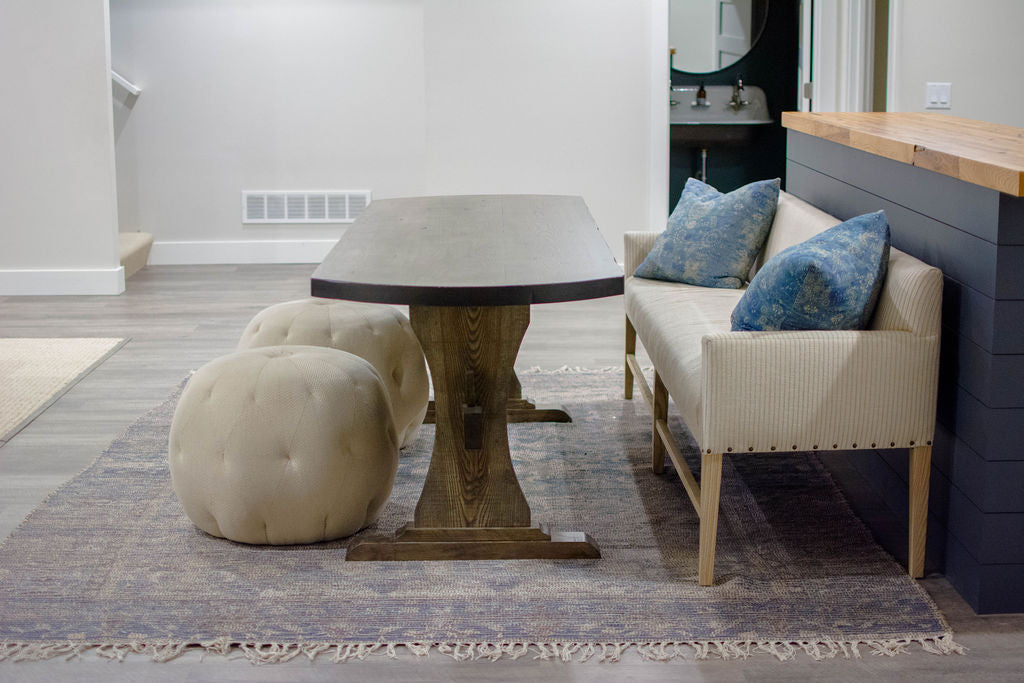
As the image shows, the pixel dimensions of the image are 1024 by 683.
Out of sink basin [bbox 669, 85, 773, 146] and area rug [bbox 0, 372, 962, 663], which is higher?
sink basin [bbox 669, 85, 773, 146]

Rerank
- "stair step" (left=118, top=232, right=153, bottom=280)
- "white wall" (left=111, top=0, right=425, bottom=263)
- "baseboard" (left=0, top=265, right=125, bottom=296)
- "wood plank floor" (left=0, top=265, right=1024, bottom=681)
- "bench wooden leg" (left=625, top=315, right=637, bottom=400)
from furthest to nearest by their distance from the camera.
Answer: "white wall" (left=111, top=0, right=425, bottom=263), "stair step" (left=118, top=232, right=153, bottom=280), "baseboard" (left=0, top=265, right=125, bottom=296), "bench wooden leg" (left=625, top=315, right=637, bottom=400), "wood plank floor" (left=0, top=265, right=1024, bottom=681)

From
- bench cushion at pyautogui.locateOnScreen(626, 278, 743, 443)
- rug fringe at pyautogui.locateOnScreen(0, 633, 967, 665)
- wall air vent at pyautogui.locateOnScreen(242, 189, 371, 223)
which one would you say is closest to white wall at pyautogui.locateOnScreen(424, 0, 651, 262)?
wall air vent at pyautogui.locateOnScreen(242, 189, 371, 223)

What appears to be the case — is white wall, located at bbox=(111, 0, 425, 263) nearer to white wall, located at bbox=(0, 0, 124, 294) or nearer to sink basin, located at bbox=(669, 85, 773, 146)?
white wall, located at bbox=(0, 0, 124, 294)

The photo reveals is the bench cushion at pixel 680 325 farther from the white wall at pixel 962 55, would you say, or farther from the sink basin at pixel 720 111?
the sink basin at pixel 720 111

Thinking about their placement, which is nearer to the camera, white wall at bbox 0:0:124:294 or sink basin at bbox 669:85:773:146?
white wall at bbox 0:0:124:294

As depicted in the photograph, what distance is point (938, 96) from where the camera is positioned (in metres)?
4.39

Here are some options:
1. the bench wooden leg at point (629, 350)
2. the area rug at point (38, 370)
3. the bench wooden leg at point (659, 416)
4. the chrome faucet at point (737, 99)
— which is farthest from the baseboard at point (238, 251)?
the bench wooden leg at point (659, 416)

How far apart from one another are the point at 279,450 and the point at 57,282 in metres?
3.54

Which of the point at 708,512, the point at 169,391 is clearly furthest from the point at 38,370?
the point at 708,512

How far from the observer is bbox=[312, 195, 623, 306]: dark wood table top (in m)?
1.99

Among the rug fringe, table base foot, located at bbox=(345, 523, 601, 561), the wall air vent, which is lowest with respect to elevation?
the rug fringe

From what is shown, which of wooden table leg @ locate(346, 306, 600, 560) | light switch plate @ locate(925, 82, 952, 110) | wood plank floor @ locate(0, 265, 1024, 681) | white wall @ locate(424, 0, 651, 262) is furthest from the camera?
white wall @ locate(424, 0, 651, 262)

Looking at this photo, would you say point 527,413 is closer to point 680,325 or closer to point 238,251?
point 680,325

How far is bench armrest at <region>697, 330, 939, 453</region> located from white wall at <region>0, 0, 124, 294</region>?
4035 millimetres
